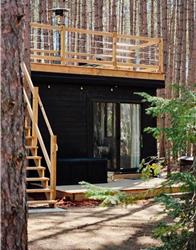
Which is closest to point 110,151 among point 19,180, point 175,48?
point 175,48

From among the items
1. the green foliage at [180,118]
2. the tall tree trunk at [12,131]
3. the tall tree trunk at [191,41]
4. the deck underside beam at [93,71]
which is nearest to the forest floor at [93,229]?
the green foliage at [180,118]

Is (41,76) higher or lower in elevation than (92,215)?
higher

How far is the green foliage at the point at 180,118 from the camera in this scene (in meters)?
3.85

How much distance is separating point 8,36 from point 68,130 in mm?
7944

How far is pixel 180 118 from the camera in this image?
3861 mm

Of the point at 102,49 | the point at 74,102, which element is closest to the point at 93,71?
the point at 74,102

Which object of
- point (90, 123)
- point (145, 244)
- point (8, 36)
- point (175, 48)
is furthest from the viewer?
point (175, 48)

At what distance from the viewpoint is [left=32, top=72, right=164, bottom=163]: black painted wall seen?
1101 centimetres

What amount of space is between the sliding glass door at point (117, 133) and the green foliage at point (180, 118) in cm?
750

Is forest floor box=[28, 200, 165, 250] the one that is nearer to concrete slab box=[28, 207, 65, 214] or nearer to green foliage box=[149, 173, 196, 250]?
concrete slab box=[28, 207, 65, 214]

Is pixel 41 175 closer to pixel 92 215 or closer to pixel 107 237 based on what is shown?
pixel 92 215

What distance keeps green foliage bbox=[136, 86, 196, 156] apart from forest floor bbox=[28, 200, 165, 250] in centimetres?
85

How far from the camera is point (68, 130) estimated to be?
11266mm

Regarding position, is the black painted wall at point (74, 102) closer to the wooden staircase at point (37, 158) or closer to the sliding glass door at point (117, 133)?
the sliding glass door at point (117, 133)
